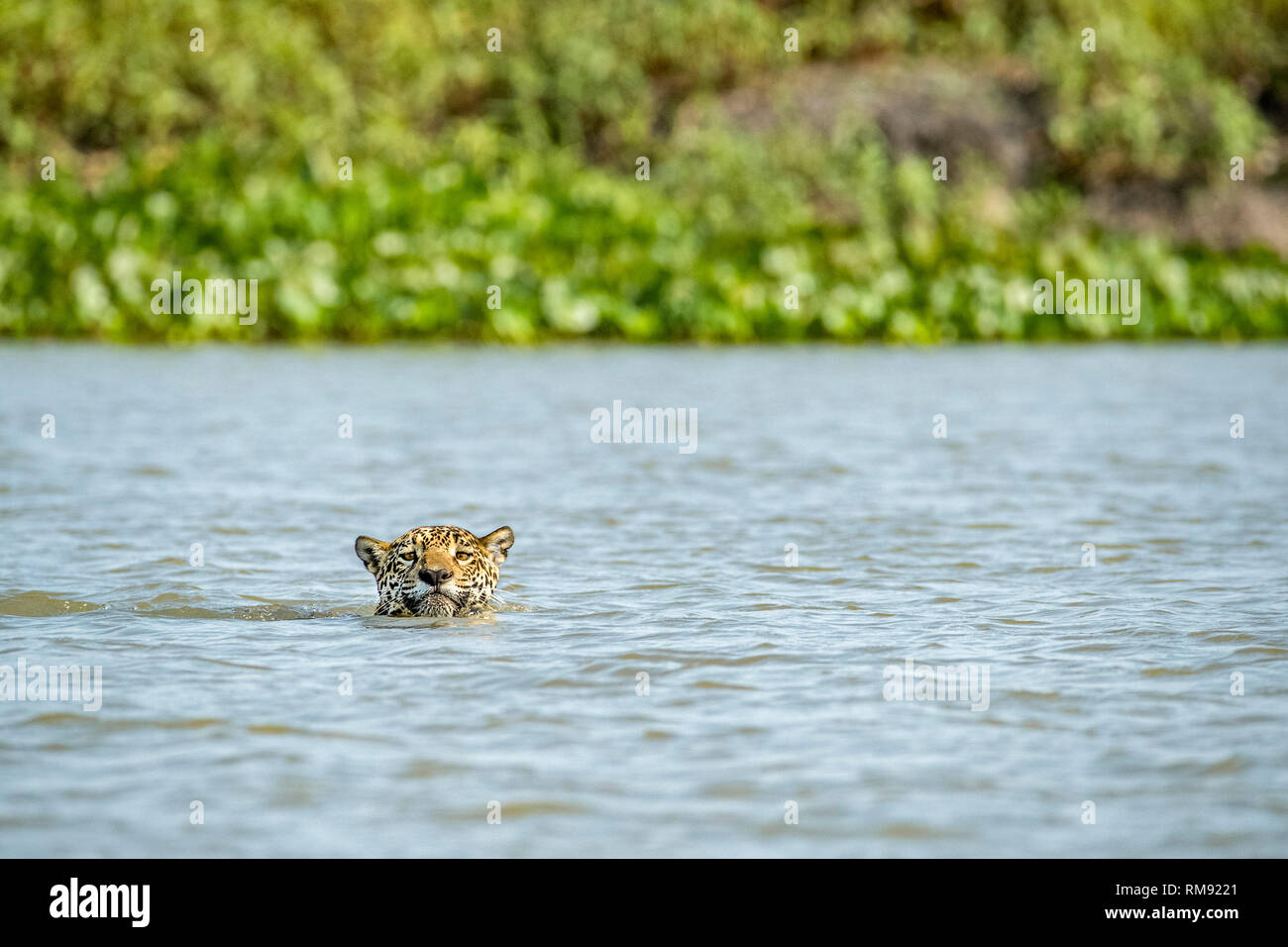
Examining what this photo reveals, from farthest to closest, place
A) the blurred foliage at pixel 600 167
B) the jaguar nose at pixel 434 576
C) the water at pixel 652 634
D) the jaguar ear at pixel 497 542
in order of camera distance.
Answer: the blurred foliage at pixel 600 167 → the jaguar ear at pixel 497 542 → the jaguar nose at pixel 434 576 → the water at pixel 652 634

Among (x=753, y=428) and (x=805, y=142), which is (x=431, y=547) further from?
(x=805, y=142)

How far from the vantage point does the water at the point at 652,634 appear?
4.67 metres

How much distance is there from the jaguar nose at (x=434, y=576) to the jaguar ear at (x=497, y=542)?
421 millimetres

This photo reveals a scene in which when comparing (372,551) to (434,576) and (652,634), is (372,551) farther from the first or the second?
(652,634)

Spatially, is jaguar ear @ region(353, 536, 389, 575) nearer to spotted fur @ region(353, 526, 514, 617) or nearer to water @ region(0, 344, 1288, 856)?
spotted fur @ region(353, 526, 514, 617)

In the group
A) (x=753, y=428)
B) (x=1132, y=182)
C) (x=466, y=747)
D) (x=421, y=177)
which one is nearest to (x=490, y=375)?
(x=753, y=428)

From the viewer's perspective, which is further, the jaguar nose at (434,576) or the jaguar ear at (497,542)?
the jaguar ear at (497,542)

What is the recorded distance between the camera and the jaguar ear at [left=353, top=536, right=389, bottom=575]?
7504 millimetres

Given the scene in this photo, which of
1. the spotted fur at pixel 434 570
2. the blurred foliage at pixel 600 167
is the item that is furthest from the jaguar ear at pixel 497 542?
the blurred foliage at pixel 600 167

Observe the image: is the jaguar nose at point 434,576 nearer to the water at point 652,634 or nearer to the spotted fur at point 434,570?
the spotted fur at point 434,570

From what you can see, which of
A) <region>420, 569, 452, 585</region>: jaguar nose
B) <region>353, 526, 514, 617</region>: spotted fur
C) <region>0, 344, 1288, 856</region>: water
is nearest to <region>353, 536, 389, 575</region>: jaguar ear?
<region>353, 526, 514, 617</region>: spotted fur

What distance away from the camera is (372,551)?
7527 mm

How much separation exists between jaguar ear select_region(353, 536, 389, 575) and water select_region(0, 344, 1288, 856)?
0.22 m

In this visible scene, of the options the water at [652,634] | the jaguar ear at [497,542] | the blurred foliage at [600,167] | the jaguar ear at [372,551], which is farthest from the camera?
the blurred foliage at [600,167]
